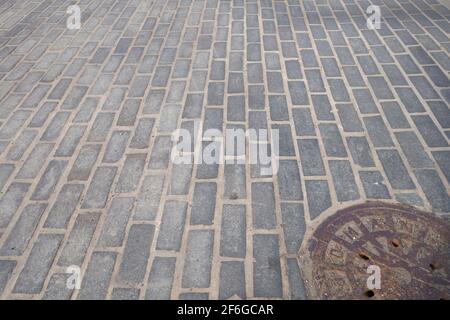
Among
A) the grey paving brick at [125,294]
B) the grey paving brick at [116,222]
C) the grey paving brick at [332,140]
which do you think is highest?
the grey paving brick at [332,140]

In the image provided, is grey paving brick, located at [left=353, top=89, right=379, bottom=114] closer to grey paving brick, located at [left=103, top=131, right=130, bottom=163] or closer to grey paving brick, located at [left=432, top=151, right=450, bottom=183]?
grey paving brick, located at [left=432, top=151, right=450, bottom=183]

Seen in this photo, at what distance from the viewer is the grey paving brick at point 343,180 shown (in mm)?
3648

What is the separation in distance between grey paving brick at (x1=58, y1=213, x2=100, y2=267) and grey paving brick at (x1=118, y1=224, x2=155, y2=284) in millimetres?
411

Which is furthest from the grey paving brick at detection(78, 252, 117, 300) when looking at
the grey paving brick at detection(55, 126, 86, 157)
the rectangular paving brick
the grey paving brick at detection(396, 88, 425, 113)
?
the grey paving brick at detection(396, 88, 425, 113)

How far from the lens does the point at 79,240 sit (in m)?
3.39

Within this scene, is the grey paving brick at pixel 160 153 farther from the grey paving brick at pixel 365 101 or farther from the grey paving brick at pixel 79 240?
the grey paving brick at pixel 365 101

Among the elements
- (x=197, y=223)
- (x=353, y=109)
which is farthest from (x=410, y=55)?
(x=197, y=223)

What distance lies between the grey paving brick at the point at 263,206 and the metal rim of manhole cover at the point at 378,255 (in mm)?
439

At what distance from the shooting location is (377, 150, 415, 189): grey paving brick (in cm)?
373

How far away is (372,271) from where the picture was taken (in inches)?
118

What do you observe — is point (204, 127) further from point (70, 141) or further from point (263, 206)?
point (70, 141)

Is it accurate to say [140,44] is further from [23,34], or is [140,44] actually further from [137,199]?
[137,199]

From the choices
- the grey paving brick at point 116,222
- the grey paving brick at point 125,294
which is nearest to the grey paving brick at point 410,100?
the grey paving brick at point 116,222

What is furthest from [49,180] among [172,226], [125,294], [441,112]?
[441,112]
